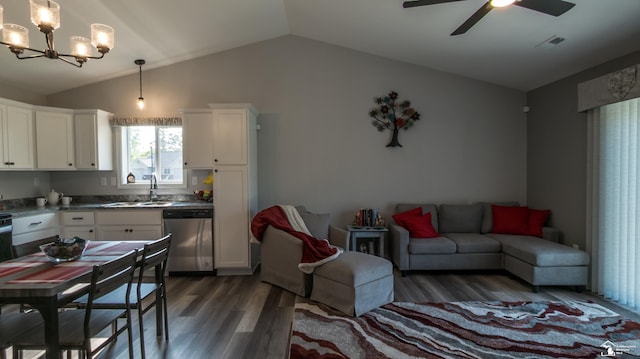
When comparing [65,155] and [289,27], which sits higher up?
[289,27]

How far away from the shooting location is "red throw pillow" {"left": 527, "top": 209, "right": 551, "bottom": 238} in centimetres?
392

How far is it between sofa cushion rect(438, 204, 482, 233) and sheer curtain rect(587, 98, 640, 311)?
1.21 m

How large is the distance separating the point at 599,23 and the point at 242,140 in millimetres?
3822

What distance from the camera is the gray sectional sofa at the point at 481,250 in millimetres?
3227

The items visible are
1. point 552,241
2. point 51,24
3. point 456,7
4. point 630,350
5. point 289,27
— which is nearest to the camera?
point 51,24

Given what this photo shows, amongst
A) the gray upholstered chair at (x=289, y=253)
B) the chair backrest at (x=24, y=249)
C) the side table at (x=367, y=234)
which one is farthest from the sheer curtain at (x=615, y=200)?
the chair backrest at (x=24, y=249)

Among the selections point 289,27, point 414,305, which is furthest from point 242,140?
point 414,305

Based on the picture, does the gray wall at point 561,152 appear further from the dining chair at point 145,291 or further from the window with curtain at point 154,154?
the window with curtain at point 154,154

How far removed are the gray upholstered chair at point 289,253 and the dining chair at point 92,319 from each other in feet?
5.28

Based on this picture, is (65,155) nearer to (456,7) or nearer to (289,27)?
(289,27)

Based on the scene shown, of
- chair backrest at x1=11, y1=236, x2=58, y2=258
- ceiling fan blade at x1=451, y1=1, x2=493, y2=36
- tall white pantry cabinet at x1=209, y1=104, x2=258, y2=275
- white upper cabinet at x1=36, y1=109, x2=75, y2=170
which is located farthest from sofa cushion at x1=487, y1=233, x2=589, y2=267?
white upper cabinet at x1=36, y1=109, x2=75, y2=170

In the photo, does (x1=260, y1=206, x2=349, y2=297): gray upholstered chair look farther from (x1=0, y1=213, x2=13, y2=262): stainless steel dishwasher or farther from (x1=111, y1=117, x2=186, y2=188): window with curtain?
(x1=0, y1=213, x2=13, y2=262): stainless steel dishwasher

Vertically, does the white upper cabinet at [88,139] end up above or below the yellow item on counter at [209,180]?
above

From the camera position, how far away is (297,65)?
14.4ft
